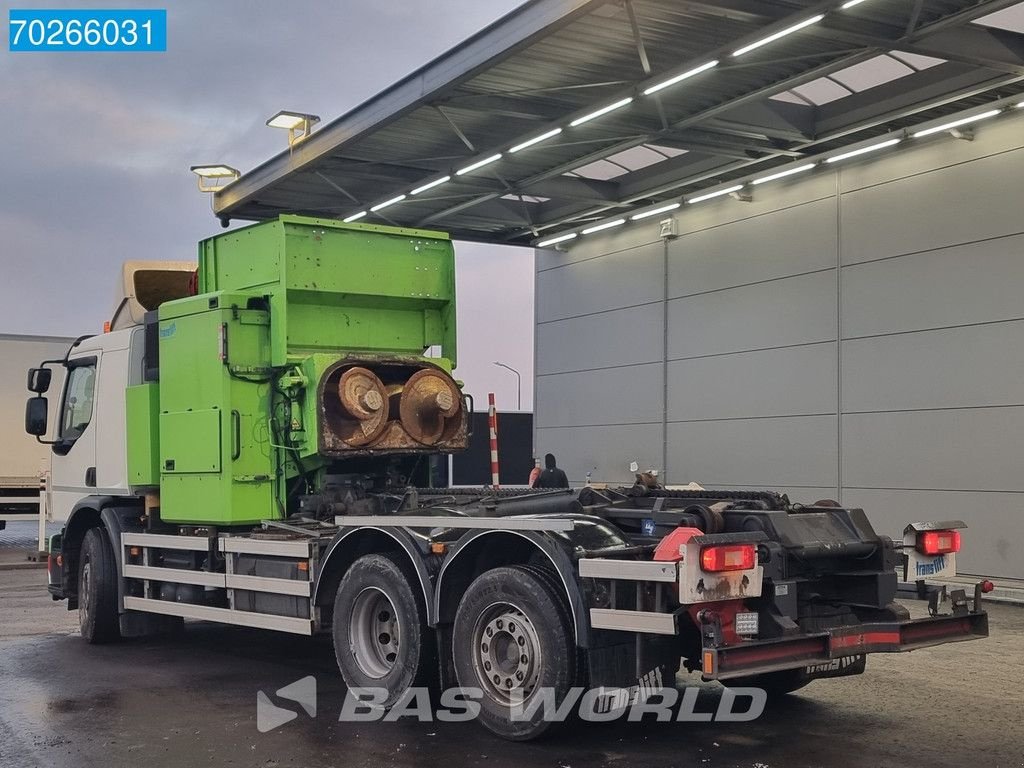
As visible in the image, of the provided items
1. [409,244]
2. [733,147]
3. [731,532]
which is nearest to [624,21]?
[409,244]

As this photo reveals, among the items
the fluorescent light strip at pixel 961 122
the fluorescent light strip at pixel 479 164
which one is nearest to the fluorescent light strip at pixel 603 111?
the fluorescent light strip at pixel 479 164

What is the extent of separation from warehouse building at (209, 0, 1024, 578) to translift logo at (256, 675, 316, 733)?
7014 mm

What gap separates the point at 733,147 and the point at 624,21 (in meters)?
4.67

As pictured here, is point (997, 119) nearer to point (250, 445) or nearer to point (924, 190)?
point (924, 190)

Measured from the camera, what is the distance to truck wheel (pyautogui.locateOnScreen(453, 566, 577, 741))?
6906 mm

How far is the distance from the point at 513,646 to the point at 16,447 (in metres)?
19.2

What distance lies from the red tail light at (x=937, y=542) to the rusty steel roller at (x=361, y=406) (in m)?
4.38

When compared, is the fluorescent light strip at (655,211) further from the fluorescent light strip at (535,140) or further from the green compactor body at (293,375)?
the green compactor body at (293,375)

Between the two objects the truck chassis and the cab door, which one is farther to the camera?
the cab door

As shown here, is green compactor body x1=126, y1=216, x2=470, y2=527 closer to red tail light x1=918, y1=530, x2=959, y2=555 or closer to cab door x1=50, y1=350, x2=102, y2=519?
cab door x1=50, y1=350, x2=102, y2=519

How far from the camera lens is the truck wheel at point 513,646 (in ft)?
22.7

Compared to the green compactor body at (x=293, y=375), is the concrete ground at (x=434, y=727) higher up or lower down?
lower down

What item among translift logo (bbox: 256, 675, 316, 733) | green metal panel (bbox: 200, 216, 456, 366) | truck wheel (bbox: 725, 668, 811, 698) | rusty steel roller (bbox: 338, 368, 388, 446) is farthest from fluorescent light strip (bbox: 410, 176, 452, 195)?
truck wheel (bbox: 725, 668, 811, 698)

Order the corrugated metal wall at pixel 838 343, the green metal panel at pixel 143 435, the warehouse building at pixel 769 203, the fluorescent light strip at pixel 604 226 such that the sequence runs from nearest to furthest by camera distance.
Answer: the green metal panel at pixel 143 435 < the warehouse building at pixel 769 203 < the corrugated metal wall at pixel 838 343 < the fluorescent light strip at pixel 604 226
